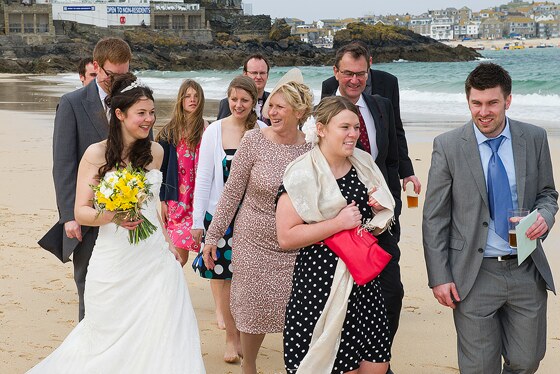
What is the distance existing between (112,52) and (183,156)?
160cm

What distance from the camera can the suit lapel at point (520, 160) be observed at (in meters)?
4.27

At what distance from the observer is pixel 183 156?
6.82 metres

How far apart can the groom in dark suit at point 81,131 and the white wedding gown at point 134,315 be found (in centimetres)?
53

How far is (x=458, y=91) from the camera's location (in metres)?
34.8

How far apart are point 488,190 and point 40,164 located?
10.5 m

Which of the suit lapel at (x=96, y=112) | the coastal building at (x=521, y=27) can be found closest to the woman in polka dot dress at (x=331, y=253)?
the suit lapel at (x=96, y=112)

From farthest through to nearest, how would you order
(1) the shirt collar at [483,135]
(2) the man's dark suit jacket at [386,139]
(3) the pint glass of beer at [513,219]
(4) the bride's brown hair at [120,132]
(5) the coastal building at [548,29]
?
(5) the coastal building at [548,29], (2) the man's dark suit jacket at [386,139], (4) the bride's brown hair at [120,132], (1) the shirt collar at [483,135], (3) the pint glass of beer at [513,219]

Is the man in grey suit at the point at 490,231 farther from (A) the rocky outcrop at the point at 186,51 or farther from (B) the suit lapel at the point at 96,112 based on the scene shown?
(A) the rocky outcrop at the point at 186,51

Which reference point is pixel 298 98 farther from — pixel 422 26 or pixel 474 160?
pixel 422 26

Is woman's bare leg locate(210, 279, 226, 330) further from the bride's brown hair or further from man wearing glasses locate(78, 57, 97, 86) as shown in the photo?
man wearing glasses locate(78, 57, 97, 86)

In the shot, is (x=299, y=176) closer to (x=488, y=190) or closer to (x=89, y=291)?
(x=488, y=190)

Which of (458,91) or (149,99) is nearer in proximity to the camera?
(149,99)

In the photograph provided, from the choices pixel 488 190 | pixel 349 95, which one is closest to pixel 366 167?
pixel 488 190

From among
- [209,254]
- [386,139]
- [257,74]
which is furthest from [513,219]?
[257,74]
